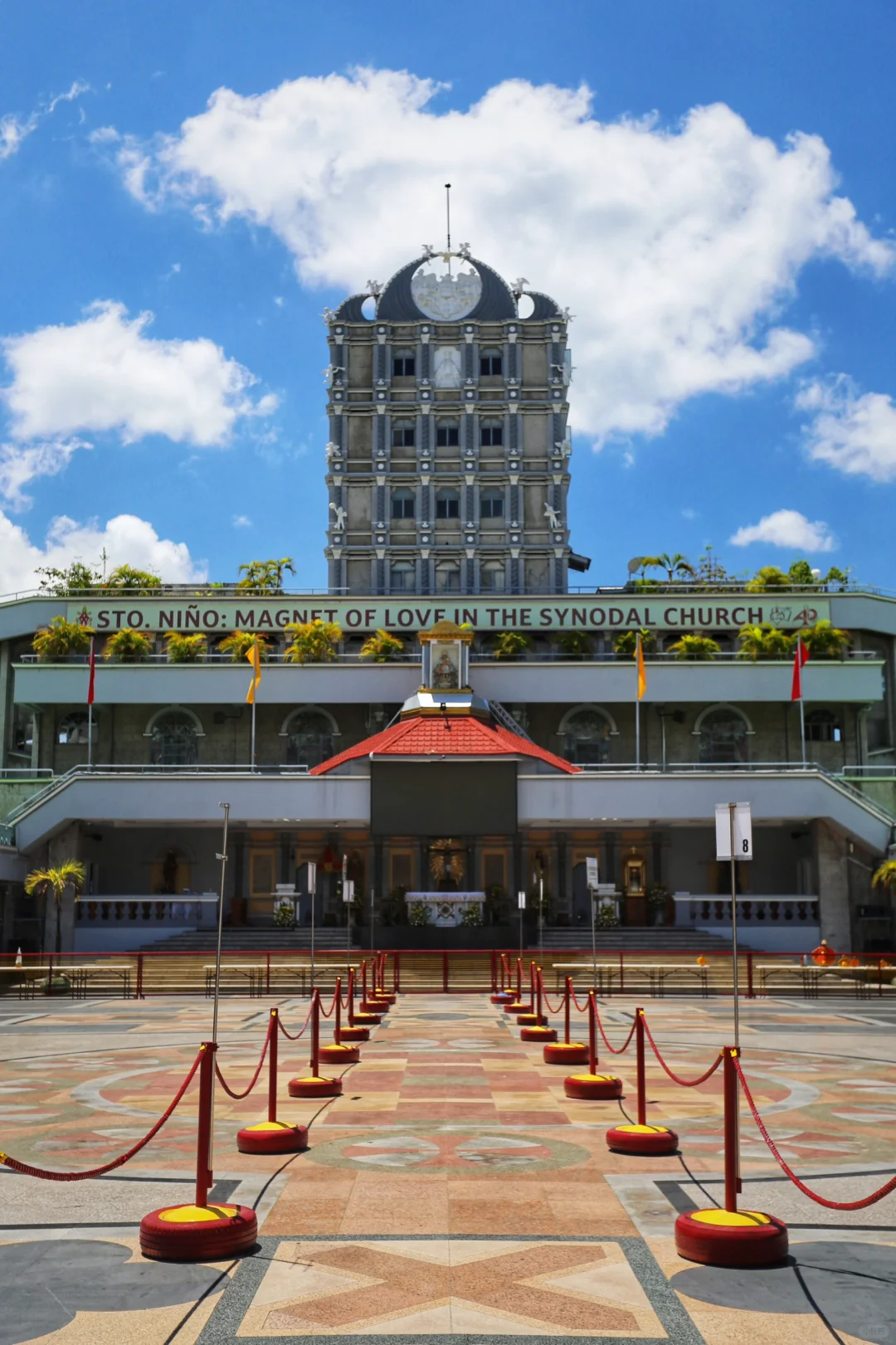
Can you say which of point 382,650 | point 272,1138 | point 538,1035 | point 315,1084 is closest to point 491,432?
point 382,650

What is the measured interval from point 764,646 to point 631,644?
20.7 ft

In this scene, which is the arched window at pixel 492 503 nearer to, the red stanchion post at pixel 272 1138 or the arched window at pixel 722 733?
the arched window at pixel 722 733

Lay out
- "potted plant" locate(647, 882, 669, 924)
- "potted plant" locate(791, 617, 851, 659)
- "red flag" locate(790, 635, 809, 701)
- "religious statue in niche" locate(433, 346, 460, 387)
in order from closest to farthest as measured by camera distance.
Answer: "potted plant" locate(647, 882, 669, 924) < "red flag" locate(790, 635, 809, 701) < "potted plant" locate(791, 617, 851, 659) < "religious statue in niche" locate(433, 346, 460, 387)

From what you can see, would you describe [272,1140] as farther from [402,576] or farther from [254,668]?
[402,576]

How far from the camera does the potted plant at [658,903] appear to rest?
52.3 metres

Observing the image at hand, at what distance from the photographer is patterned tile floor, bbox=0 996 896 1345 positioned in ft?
24.7

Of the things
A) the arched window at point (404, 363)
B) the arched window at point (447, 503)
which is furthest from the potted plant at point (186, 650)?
the arched window at point (404, 363)

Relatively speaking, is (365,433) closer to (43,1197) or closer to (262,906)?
(262,906)

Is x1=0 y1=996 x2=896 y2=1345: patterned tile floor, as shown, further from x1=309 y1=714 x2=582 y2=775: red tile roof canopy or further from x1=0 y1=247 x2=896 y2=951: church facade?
x1=309 y1=714 x2=582 y2=775: red tile roof canopy

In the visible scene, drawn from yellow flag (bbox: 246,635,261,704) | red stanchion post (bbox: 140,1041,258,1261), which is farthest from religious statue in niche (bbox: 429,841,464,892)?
red stanchion post (bbox: 140,1041,258,1261)

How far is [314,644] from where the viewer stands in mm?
62156

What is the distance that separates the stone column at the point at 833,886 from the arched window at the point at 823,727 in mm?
11451

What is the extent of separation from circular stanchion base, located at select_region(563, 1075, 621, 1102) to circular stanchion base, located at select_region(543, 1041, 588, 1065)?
10.4 feet

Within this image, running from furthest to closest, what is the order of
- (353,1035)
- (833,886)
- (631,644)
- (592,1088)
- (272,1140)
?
(631,644), (833,886), (353,1035), (592,1088), (272,1140)
